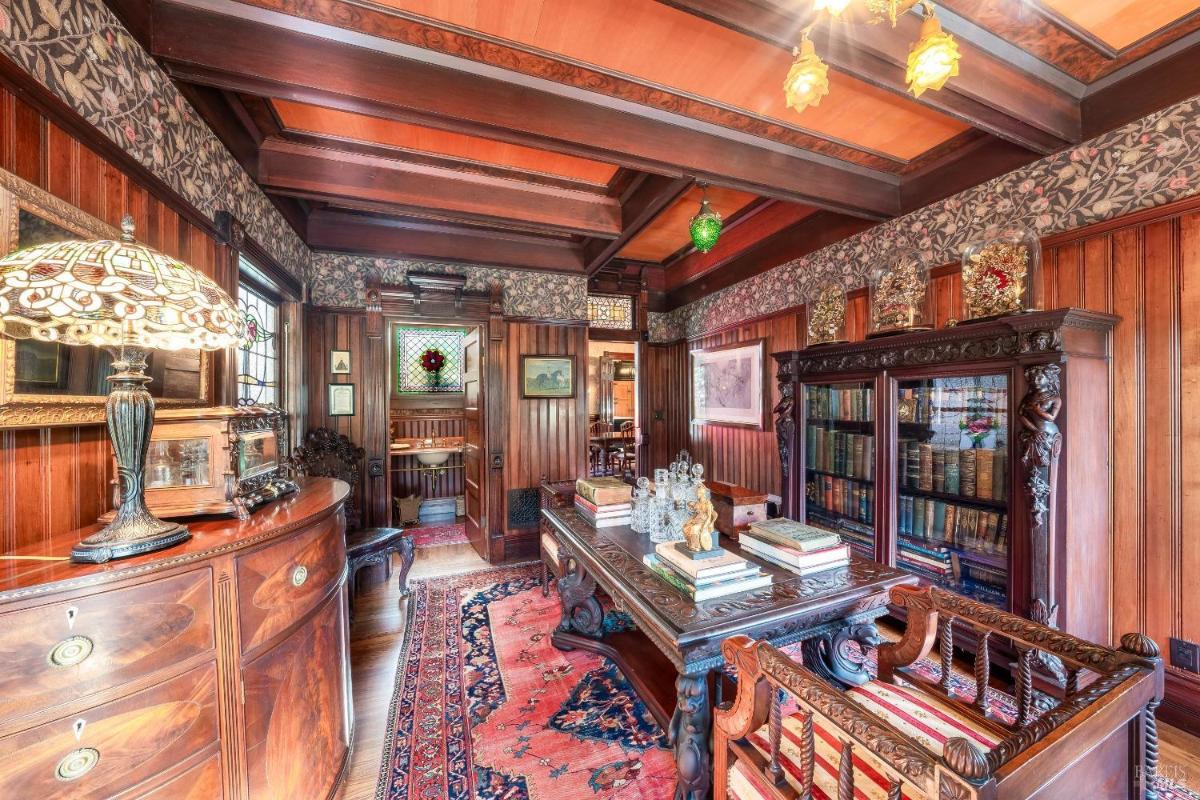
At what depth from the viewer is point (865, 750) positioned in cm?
100

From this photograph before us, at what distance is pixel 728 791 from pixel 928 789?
0.66 m

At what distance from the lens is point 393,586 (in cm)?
357

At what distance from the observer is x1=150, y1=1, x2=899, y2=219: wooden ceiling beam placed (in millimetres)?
1704

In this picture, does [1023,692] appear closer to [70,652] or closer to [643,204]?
[70,652]

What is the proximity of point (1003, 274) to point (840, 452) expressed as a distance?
1396mm

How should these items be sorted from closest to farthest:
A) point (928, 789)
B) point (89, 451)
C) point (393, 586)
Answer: point (928, 789) → point (89, 451) → point (393, 586)

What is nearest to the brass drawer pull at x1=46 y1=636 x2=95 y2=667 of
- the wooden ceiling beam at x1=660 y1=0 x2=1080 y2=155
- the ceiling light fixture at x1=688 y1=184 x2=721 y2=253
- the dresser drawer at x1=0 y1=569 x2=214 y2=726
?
the dresser drawer at x1=0 y1=569 x2=214 y2=726

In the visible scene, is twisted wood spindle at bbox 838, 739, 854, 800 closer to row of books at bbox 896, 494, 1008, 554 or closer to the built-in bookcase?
the built-in bookcase

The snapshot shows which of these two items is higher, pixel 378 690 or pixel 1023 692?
pixel 1023 692

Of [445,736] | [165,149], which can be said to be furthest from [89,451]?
[445,736]

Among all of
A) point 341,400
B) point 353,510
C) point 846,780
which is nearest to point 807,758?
point 846,780

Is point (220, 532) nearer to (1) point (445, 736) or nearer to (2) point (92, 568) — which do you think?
(2) point (92, 568)

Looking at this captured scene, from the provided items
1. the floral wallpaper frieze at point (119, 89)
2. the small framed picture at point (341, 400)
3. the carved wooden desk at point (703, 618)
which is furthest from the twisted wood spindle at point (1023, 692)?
the small framed picture at point (341, 400)

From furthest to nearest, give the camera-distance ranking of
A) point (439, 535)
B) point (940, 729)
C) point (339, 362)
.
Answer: point (439, 535) → point (339, 362) → point (940, 729)
